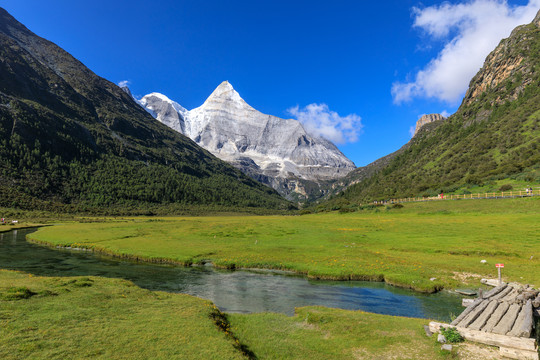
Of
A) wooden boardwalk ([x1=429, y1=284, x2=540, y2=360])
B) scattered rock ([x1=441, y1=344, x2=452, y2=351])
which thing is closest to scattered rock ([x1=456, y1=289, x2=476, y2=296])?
wooden boardwalk ([x1=429, y1=284, x2=540, y2=360])

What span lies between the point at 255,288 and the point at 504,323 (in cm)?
2242

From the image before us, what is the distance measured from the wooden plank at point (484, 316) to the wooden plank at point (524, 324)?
1.23 meters

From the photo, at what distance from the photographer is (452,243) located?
47938 millimetres

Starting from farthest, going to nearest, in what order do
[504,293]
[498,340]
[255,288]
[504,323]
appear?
1. [255,288]
2. [504,293]
3. [504,323]
4. [498,340]

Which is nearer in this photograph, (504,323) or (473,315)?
(504,323)

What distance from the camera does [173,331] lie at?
15.1 meters

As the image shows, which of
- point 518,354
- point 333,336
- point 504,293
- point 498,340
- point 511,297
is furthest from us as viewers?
point 504,293

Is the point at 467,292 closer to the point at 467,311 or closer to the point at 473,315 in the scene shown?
the point at 467,311

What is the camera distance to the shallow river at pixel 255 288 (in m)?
25.1

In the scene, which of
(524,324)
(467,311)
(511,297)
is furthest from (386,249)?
(524,324)

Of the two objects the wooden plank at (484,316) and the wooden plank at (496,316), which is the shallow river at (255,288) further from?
the wooden plank at (496,316)

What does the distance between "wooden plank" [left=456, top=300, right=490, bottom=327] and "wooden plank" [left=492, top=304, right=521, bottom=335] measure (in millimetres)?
1140

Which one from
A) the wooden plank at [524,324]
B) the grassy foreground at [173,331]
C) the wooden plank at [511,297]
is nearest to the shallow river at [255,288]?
the wooden plank at [511,297]

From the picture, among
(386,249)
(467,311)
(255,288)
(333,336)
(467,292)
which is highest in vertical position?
(467,311)
